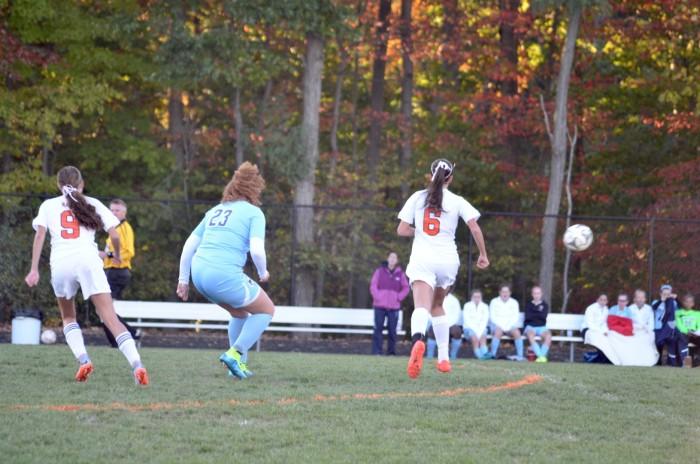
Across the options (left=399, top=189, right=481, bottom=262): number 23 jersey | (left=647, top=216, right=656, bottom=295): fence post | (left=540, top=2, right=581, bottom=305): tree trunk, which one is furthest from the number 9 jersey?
(left=540, top=2, right=581, bottom=305): tree trunk

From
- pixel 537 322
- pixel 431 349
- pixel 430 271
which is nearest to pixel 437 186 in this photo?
pixel 430 271

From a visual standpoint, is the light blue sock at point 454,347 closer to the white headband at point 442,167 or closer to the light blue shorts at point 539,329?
the light blue shorts at point 539,329

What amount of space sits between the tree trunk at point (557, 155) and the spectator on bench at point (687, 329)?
6.68 m

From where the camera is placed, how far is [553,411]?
845cm

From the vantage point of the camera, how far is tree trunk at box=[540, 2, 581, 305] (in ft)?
83.3

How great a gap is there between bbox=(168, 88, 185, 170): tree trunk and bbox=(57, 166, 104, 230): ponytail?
20.2 metres

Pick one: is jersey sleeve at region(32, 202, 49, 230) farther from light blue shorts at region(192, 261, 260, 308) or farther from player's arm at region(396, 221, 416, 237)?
player's arm at region(396, 221, 416, 237)

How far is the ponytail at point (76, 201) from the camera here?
9328 millimetres

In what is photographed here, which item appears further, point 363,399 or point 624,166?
point 624,166

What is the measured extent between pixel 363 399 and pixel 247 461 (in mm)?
2708

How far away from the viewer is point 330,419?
7.61m

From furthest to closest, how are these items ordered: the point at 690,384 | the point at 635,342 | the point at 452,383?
the point at 635,342 < the point at 690,384 < the point at 452,383

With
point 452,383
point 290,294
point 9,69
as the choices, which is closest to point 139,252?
point 290,294

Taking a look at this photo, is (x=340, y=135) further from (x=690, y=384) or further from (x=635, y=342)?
(x=690, y=384)
